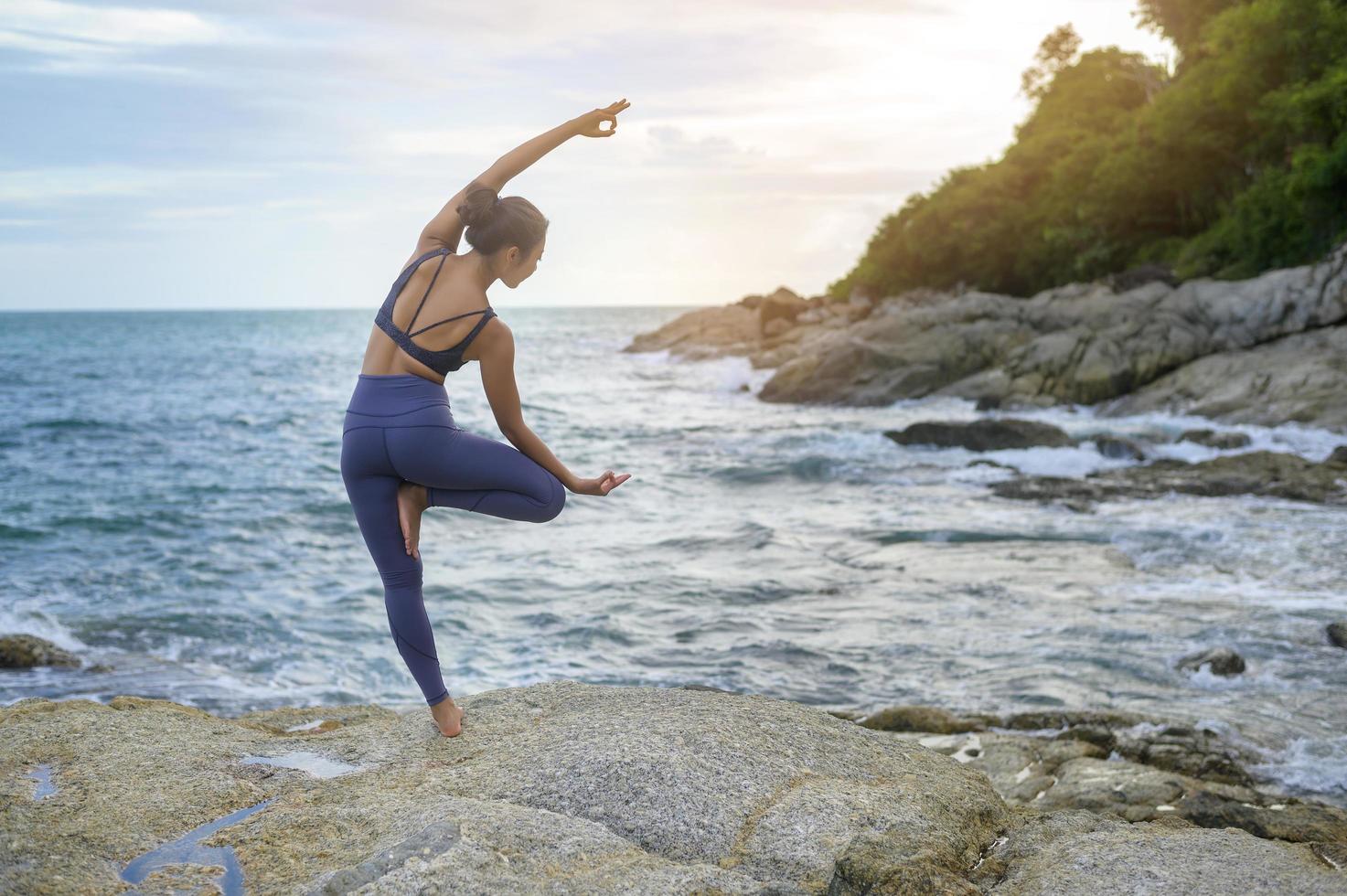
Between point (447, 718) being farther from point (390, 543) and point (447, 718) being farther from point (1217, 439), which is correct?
point (1217, 439)

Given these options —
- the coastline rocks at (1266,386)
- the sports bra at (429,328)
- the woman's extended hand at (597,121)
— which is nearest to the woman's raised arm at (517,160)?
the woman's extended hand at (597,121)

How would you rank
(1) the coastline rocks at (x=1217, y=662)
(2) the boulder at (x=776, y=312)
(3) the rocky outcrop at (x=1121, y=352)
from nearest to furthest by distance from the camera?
(1) the coastline rocks at (x=1217, y=662) → (3) the rocky outcrop at (x=1121, y=352) → (2) the boulder at (x=776, y=312)

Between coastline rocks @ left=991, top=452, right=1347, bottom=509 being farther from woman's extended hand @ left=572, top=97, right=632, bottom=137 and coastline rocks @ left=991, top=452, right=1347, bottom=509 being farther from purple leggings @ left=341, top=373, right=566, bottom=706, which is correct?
purple leggings @ left=341, top=373, right=566, bottom=706

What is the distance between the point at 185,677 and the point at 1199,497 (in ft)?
44.0

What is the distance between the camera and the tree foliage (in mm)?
32031

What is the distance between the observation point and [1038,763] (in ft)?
21.2

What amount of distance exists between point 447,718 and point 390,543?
0.80 meters

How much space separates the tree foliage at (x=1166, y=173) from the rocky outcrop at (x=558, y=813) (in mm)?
31250

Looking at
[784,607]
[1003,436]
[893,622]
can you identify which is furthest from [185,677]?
[1003,436]

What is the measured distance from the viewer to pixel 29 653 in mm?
8617

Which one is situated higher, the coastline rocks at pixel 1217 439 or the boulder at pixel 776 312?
the boulder at pixel 776 312

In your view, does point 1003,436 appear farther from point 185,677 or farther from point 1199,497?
point 185,677

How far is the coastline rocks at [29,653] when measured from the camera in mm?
8508

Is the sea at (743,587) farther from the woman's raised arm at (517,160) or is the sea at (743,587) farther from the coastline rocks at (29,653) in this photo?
the woman's raised arm at (517,160)
